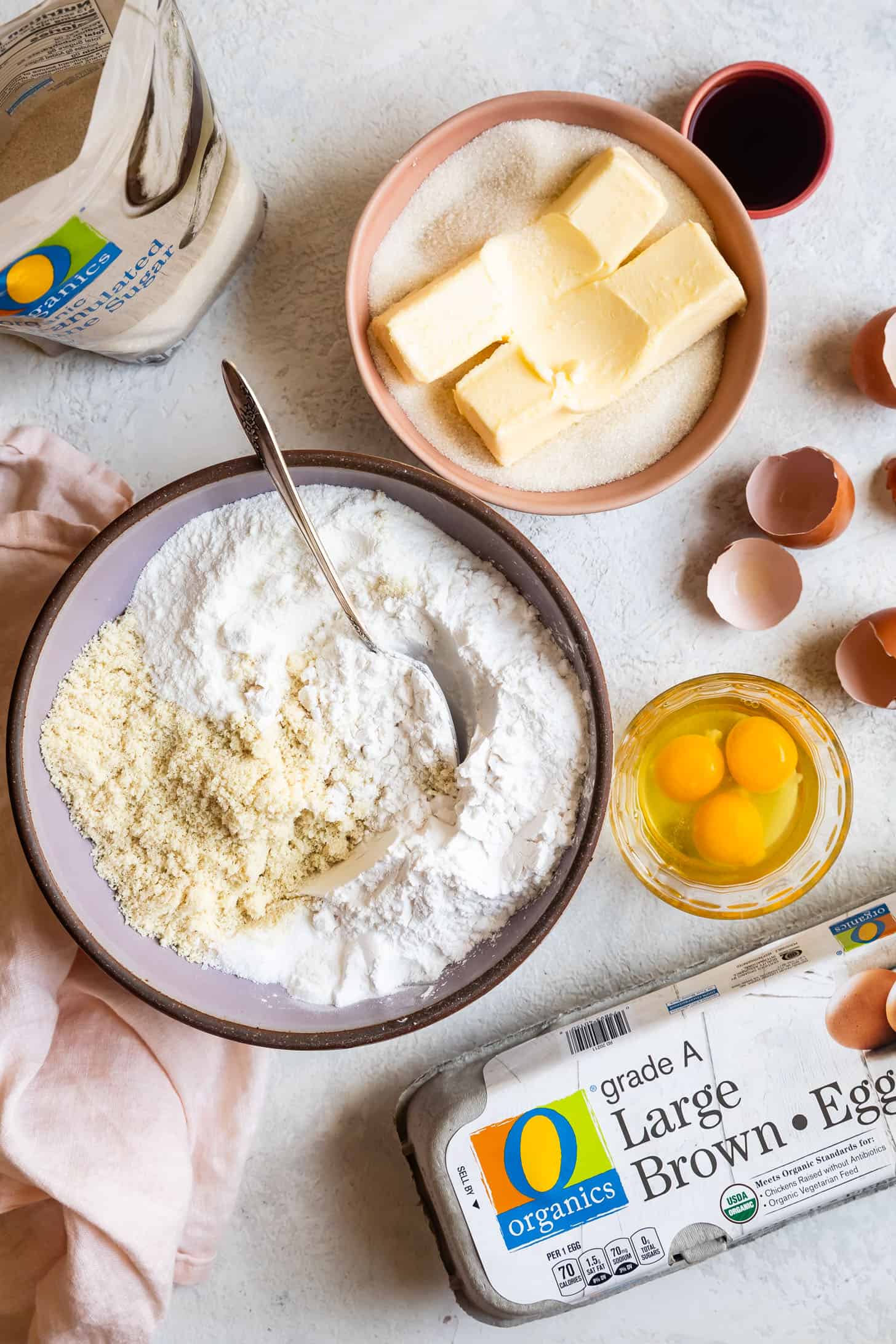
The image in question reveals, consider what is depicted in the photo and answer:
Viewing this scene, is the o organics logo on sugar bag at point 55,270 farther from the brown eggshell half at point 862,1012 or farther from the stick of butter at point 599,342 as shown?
the brown eggshell half at point 862,1012

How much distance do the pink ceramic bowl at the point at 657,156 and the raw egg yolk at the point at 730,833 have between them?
0.38 m

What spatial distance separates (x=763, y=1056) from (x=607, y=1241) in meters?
0.27

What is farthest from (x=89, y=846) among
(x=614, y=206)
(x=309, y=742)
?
(x=614, y=206)

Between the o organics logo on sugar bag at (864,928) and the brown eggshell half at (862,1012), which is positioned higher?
the o organics logo on sugar bag at (864,928)

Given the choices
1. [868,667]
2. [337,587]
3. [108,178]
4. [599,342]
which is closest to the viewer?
[108,178]

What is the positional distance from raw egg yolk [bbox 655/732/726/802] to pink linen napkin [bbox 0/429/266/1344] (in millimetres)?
600

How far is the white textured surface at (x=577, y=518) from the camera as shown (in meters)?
1.20

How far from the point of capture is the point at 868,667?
1186 mm

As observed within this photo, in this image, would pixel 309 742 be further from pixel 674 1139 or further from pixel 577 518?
pixel 674 1139

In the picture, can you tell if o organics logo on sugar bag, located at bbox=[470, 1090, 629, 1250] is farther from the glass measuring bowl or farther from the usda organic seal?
the glass measuring bowl

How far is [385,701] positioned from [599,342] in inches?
18.0

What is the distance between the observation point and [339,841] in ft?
3.42

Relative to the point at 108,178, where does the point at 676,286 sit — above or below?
below

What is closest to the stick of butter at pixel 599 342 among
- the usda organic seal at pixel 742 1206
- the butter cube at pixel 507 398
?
the butter cube at pixel 507 398
